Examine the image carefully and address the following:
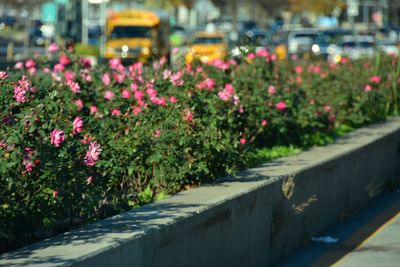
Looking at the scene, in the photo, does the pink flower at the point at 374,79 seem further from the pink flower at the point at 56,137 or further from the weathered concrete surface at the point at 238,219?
the pink flower at the point at 56,137

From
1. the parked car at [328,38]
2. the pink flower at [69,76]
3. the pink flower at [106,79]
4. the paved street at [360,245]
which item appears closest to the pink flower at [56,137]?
the paved street at [360,245]

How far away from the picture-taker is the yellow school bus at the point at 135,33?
44.4 metres

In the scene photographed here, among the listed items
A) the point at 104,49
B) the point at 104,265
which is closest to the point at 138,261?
the point at 104,265

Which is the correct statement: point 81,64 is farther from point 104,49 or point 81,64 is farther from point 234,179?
point 104,49

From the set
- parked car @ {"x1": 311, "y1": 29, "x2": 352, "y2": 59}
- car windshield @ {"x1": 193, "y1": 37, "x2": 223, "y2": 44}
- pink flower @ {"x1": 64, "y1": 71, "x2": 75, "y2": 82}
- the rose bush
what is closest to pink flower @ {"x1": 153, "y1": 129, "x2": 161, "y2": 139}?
the rose bush

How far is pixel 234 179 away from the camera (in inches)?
348

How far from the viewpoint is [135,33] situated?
1807 inches

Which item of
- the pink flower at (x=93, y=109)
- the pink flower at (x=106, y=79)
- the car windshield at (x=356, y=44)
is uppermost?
the pink flower at (x=106, y=79)

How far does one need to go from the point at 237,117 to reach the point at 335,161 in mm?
1027

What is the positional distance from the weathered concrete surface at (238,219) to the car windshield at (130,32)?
33.5 meters

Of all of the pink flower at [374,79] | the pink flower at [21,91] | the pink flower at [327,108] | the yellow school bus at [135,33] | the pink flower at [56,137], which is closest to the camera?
the pink flower at [56,137]

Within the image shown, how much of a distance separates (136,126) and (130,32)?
3742cm

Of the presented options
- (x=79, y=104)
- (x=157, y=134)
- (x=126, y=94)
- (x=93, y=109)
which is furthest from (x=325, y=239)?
(x=79, y=104)

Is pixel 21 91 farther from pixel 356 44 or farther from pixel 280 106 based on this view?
pixel 356 44
